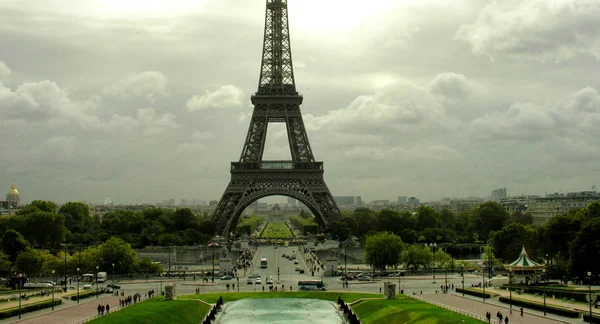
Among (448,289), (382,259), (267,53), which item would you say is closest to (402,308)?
(448,289)

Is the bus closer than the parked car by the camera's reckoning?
Yes

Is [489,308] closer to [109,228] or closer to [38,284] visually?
[38,284]

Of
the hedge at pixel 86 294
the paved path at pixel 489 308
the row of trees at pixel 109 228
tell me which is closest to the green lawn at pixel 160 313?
the hedge at pixel 86 294

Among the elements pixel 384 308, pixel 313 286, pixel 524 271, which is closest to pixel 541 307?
pixel 384 308

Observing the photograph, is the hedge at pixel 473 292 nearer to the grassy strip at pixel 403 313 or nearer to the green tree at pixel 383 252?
the grassy strip at pixel 403 313

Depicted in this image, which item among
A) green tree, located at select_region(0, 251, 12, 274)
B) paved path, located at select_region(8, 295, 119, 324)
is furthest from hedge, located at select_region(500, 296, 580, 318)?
green tree, located at select_region(0, 251, 12, 274)

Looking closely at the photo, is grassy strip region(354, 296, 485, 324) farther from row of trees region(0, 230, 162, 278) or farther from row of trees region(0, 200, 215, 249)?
row of trees region(0, 200, 215, 249)
